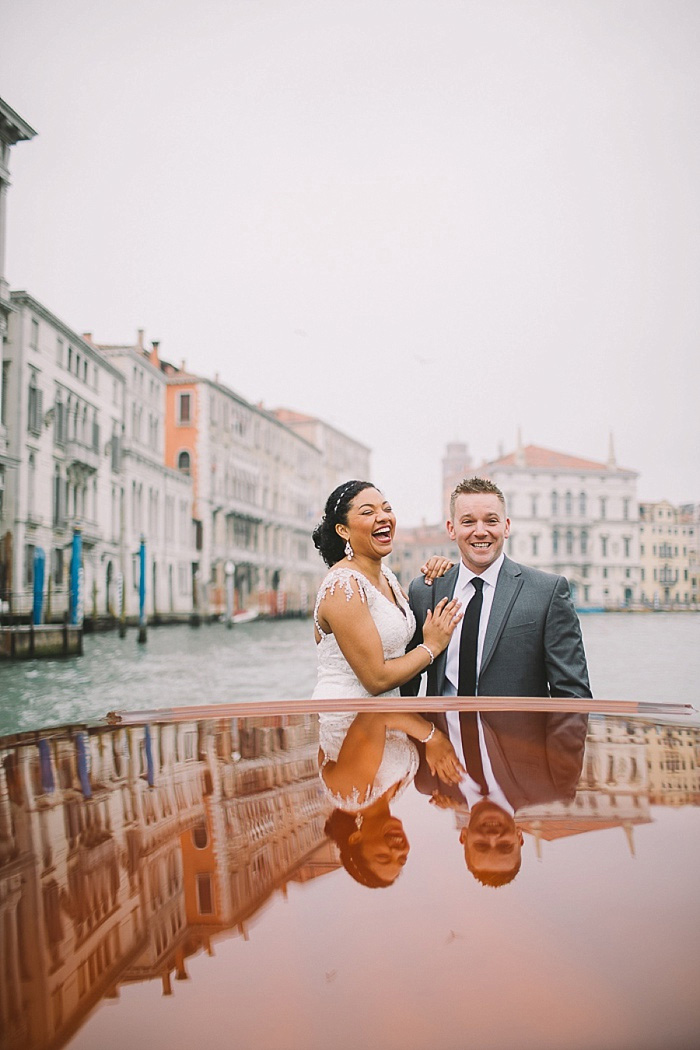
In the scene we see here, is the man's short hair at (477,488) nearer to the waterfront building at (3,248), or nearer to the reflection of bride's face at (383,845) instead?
the reflection of bride's face at (383,845)

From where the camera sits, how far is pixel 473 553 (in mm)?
1615

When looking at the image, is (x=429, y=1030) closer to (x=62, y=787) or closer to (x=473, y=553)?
(x=62, y=787)

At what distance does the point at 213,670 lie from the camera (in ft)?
40.5

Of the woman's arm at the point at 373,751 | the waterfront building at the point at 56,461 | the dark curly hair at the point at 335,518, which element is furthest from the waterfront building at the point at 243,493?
the woman's arm at the point at 373,751

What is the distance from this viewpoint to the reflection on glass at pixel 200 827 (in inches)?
14.1

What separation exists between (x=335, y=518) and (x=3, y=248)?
382 inches

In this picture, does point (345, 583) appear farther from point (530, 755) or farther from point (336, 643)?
point (530, 755)

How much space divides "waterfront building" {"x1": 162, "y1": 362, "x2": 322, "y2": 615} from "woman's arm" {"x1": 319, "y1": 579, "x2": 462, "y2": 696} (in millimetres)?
13270

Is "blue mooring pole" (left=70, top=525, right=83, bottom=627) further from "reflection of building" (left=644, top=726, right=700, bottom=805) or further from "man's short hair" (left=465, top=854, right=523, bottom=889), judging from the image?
"man's short hair" (left=465, top=854, right=523, bottom=889)

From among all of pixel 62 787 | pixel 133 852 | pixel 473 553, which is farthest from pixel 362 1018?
pixel 473 553

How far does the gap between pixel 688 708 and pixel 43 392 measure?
34.1ft

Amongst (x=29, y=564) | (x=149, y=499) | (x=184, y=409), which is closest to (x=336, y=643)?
(x=29, y=564)

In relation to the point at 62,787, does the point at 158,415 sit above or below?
above

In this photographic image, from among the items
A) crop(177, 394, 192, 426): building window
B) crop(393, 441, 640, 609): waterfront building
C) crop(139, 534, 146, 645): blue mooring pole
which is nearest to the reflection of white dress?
crop(139, 534, 146, 645): blue mooring pole
